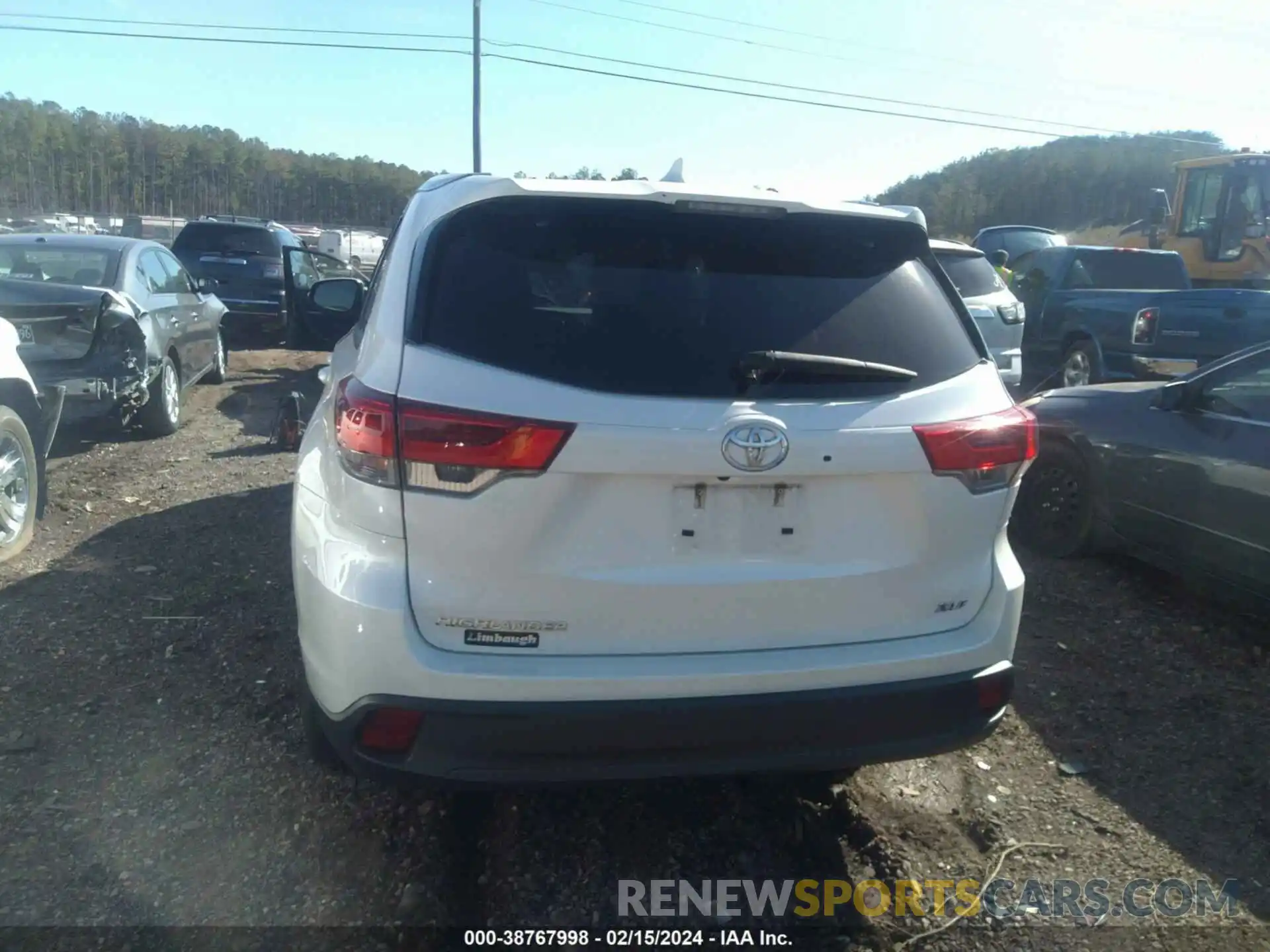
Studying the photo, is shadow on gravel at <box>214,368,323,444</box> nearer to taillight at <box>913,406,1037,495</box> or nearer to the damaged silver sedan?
the damaged silver sedan

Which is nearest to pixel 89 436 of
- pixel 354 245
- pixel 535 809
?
pixel 535 809

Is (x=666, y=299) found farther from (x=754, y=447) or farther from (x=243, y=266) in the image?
(x=243, y=266)

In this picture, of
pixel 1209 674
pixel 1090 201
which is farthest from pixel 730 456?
pixel 1090 201

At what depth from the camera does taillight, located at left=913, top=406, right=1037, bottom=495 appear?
8.95ft

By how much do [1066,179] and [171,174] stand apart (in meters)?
40.9

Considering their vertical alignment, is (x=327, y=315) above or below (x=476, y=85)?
below

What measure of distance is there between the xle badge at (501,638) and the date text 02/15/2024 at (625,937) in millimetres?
829

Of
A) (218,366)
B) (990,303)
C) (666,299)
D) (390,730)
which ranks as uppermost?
(666,299)

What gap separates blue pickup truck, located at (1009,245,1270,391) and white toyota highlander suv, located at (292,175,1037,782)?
705 centimetres

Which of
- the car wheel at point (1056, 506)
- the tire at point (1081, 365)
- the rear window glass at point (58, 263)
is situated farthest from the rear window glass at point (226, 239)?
the car wheel at point (1056, 506)

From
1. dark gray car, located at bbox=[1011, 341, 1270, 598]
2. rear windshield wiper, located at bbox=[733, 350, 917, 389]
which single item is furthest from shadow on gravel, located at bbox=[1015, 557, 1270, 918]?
rear windshield wiper, located at bbox=[733, 350, 917, 389]

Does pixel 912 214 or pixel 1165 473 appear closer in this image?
pixel 912 214

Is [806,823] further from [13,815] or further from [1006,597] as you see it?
[13,815]

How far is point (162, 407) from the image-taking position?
8672mm
